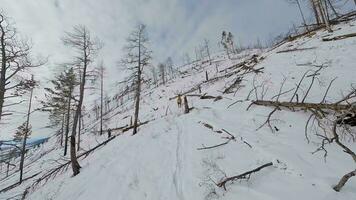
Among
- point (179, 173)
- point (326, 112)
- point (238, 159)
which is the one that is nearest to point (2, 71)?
point (179, 173)

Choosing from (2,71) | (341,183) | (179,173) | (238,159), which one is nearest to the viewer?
(341,183)

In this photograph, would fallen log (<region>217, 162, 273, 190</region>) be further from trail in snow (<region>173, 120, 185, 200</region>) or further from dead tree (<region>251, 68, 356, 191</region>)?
dead tree (<region>251, 68, 356, 191</region>)

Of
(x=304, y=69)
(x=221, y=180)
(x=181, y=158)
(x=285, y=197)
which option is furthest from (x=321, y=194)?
(x=304, y=69)

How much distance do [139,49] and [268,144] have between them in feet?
44.1

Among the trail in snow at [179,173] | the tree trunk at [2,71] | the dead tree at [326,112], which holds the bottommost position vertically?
the trail in snow at [179,173]

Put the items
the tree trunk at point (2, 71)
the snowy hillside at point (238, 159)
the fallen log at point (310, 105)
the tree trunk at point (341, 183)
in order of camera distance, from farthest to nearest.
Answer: the tree trunk at point (2, 71) < the fallen log at point (310, 105) < the snowy hillside at point (238, 159) < the tree trunk at point (341, 183)

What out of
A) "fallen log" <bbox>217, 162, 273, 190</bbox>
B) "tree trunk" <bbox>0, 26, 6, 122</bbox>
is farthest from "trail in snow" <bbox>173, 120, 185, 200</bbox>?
"tree trunk" <bbox>0, 26, 6, 122</bbox>

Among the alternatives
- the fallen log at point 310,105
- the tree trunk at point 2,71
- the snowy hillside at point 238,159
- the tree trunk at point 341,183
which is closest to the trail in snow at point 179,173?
the snowy hillside at point 238,159

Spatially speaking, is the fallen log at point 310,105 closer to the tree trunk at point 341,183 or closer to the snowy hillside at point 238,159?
the snowy hillside at point 238,159

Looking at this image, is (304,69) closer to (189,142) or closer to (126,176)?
(189,142)

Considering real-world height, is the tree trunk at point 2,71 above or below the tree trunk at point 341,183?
above

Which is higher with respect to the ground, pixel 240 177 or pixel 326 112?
pixel 326 112

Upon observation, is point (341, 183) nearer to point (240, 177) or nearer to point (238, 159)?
point (240, 177)

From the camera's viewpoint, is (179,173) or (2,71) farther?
(2,71)
